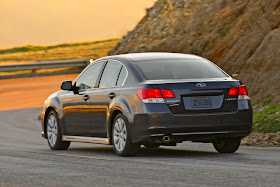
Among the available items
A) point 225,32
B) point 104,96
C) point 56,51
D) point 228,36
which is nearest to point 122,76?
point 104,96

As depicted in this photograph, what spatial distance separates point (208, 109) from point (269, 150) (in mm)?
1924

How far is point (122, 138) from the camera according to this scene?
12172mm

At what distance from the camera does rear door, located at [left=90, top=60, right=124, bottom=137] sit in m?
12.6

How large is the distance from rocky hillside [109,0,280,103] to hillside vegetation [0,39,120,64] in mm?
29510

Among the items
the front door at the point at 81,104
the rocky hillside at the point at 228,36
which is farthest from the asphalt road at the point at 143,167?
the rocky hillside at the point at 228,36

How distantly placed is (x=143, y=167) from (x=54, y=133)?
433 cm

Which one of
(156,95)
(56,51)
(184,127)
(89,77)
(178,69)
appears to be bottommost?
(56,51)

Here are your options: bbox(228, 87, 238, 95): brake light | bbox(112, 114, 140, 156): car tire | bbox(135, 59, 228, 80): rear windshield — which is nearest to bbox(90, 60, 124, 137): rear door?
bbox(112, 114, 140, 156): car tire

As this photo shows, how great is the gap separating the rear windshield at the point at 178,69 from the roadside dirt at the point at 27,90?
55.1 feet

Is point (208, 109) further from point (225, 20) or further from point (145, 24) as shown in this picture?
point (145, 24)

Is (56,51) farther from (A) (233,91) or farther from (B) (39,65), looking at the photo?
(A) (233,91)

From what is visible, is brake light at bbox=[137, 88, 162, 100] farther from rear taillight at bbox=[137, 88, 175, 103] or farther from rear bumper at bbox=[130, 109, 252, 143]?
rear bumper at bbox=[130, 109, 252, 143]

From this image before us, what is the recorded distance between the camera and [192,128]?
11.6 metres

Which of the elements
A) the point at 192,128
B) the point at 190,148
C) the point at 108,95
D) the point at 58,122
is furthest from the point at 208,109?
the point at 58,122
